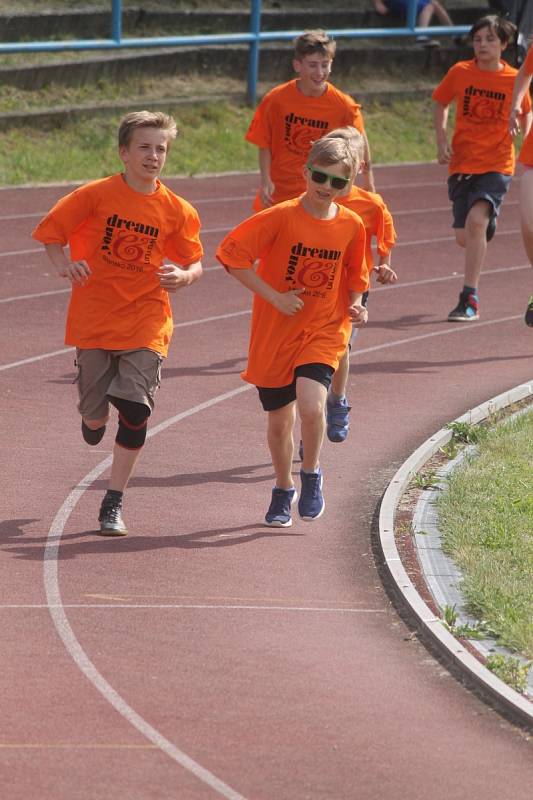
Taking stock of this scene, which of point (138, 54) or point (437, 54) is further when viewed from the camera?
point (437, 54)

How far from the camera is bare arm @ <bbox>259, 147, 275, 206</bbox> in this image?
34.8 ft

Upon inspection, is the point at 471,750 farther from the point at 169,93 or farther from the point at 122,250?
the point at 169,93

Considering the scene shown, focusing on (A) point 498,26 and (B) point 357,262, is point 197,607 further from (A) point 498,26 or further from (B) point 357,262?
(A) point 498,26

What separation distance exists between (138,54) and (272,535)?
50.6 ft

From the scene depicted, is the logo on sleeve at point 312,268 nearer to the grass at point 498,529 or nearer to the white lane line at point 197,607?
the grass at point 498,529

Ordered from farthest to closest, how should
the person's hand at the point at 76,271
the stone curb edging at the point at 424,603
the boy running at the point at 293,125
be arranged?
the boy running at the point at 293,125 < the person's hand at the point at 76,271 < the stone curb edging at the point at 424,603

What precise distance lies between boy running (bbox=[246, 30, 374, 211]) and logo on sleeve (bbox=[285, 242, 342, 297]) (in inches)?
126

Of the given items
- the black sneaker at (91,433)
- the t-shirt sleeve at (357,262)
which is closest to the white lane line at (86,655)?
the black sneaker at (91,433)

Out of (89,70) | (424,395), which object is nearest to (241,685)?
(424,395)

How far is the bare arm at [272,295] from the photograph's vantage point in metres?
7.20

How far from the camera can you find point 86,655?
5949 millimetres

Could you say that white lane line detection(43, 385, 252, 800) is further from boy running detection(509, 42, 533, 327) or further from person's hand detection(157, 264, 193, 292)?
boy running detection(509, 42, 533, 327)

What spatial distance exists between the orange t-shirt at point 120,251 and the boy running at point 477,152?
5.20 m

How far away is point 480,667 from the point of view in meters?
5.83
